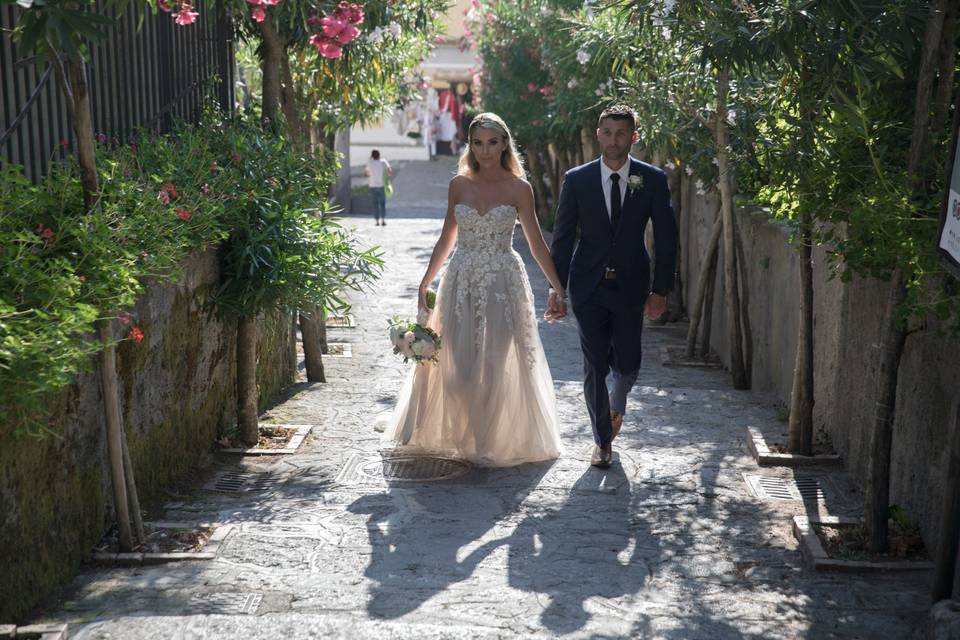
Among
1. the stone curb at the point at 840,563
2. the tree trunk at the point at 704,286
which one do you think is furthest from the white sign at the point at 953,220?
the tree trunk at the point at 704,286

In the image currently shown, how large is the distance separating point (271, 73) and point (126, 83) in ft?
6.01

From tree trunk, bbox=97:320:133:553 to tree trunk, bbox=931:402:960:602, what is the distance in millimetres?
3208

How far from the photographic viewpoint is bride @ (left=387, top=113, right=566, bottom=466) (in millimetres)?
6711

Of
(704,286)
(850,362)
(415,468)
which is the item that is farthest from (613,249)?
(704,286)

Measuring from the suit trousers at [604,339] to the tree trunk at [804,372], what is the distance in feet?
2.93

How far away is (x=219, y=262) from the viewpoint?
6984 millimetres

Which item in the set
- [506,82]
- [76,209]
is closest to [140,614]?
[76,209]

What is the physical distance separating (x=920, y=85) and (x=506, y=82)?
15.2m

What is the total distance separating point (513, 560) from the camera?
201 inches

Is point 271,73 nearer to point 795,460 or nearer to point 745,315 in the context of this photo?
point 745,315

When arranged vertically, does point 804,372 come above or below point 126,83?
below

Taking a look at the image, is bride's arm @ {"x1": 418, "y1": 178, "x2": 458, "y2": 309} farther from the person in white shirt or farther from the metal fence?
the person in white shirt

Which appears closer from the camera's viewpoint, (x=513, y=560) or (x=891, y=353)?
(x=891, y=353)

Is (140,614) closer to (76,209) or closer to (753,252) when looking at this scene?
(76,209)
